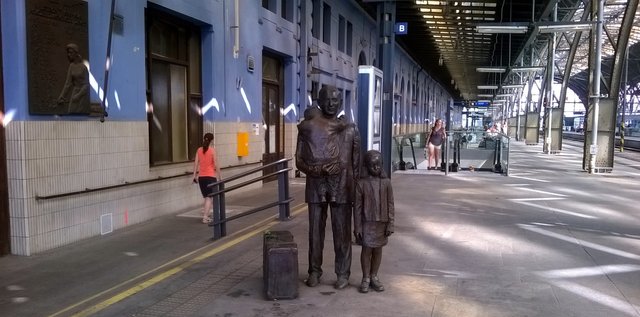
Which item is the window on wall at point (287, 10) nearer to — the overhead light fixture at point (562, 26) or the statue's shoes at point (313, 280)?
the overhead light fixture at point (562, 26)

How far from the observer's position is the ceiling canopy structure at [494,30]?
51.1 feet

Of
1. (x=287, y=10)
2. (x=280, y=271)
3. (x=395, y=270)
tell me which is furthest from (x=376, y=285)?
(x=287, y=10)

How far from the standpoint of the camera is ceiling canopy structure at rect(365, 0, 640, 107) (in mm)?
15586

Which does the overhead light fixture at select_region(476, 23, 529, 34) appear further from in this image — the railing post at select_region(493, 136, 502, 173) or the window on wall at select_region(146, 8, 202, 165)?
the window on wall at select_region(146, 8, 202, 165)

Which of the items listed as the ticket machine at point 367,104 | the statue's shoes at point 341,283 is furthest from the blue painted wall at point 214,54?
the statue's shoes at point 341,283

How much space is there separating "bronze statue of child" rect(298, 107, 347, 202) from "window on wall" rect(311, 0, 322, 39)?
11.8 meters

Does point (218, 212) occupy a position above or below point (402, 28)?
below

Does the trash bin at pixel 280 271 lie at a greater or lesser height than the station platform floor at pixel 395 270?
greater

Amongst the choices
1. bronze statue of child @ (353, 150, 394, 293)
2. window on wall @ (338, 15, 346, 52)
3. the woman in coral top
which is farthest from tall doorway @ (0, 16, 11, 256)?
window on wall @ (338, 15, 346, 52)

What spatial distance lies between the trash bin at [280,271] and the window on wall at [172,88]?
498cm

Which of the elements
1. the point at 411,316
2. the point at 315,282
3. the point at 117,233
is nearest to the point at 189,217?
the point at 117,233

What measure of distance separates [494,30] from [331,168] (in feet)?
40.1

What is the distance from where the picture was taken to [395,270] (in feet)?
18.4

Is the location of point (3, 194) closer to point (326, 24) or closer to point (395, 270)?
point (395, 270)
